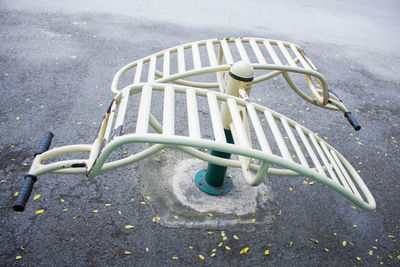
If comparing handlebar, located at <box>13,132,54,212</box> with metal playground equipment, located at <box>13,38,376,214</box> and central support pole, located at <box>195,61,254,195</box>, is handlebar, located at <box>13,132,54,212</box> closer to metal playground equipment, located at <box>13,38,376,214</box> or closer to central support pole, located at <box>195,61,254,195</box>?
metal playground equipment, located at <box>13,38,376,214</box>

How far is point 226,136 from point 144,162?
3.23 feet

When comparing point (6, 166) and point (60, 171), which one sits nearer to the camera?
point (60, 171)

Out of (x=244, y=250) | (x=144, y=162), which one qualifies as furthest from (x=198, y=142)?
(x=144, y=162)

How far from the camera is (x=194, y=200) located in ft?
8.42

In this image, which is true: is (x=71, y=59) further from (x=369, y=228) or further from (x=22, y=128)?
(x=369, y=228)

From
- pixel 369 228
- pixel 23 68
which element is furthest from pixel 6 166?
pixel 369 228

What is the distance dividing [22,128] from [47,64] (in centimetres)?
147

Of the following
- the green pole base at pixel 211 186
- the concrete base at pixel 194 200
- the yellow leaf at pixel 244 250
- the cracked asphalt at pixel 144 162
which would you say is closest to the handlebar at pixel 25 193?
the cracked asphalt at pixel 144 162

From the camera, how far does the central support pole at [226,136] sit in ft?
6.49

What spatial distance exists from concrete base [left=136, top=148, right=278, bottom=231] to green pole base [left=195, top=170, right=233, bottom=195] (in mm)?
33

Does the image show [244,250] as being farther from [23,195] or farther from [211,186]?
[23,195]

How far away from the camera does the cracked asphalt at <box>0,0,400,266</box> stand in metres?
2.18

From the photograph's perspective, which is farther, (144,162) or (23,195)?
(144,162)

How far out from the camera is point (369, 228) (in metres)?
2.59
